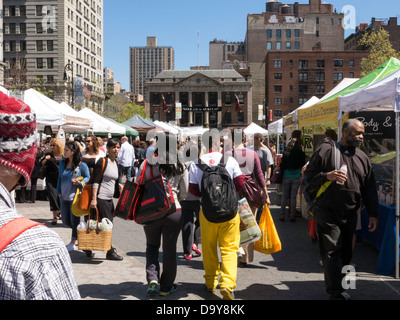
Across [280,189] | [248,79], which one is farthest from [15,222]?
[248,79]

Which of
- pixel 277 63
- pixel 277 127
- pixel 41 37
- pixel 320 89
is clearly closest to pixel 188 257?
pixel 277 127

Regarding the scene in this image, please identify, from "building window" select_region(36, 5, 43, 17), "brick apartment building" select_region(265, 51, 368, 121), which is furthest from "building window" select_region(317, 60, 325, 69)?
"building window" select_region(36, 5, 43, 17)

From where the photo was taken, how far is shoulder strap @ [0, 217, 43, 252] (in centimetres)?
107

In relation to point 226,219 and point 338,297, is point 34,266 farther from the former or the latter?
point 338,297

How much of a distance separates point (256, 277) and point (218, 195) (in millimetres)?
1648

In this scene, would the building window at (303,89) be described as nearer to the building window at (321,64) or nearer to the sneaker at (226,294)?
the building window at (321,64)

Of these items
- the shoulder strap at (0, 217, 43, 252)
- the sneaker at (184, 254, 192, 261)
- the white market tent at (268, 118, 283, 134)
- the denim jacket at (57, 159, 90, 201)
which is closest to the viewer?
the shoulder strap at (0, 217, 43, 252)

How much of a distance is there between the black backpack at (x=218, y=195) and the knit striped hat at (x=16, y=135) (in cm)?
334

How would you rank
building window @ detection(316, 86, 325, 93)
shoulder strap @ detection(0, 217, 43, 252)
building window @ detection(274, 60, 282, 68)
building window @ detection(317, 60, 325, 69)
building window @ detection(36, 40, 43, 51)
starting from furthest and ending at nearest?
building window @ detection(317, 60, 325, 69) → building window @ detection(316, 86, 325, 93) → building window @ detection(274, 60, 282, 68) → building window @ detection(36, 40, 43, 51) → shoulder strap @ detection(0, 217, 43, 252)

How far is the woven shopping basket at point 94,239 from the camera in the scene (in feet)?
19.4

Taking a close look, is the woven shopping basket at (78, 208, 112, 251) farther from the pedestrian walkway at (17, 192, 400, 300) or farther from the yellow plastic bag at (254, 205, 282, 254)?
the yellow plastic bag at (254, 205, 282, 254)

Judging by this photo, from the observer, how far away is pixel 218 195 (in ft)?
15.0

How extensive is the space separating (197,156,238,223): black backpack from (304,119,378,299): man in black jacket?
97 centimetres
